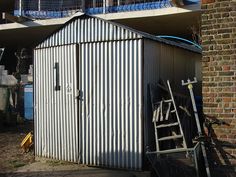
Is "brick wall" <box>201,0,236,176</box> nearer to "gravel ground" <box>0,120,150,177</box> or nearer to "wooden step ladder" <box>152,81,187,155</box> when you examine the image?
"wooden step ladder" <box>152,81,187,155</box>

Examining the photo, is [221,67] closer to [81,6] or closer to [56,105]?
[56,105]

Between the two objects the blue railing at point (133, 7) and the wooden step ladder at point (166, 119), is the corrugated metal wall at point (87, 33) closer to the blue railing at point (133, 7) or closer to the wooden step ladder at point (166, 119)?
the wooden step ladder at point (166, 119)

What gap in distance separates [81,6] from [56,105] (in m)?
16.4

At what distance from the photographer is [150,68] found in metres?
8.41

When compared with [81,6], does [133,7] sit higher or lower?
lower

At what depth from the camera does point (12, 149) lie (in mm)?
11703

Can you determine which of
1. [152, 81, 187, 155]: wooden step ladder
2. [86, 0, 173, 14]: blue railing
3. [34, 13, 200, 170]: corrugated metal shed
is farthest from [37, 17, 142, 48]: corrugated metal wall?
[86, 0, 173, 14]: blue railing

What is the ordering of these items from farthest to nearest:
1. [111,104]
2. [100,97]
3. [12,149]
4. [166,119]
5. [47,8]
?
[47,8] → [12,149] → [100,97] → [111,104] → [166,119]

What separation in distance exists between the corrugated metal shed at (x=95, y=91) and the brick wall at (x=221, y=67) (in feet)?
4.72

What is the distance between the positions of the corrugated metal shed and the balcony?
40.6ft

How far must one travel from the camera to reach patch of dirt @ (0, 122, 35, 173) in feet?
32.3

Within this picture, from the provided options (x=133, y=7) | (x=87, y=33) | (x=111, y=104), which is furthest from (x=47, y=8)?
(x=111, y=104)

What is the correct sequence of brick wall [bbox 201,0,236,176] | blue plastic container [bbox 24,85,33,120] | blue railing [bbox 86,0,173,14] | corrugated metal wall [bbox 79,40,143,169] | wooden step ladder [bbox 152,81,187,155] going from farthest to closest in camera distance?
blue railing [bbox 86,0,173,14], blue plastic container [bbox 24,85,33,120], corrugated metal wall [bbox 79,40,143,169], wooden step ladder [bbox 152,81,187,155], brick wall [bbox 201,0,236,176]

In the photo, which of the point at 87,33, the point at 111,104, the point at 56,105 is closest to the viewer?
the point at 111,104
